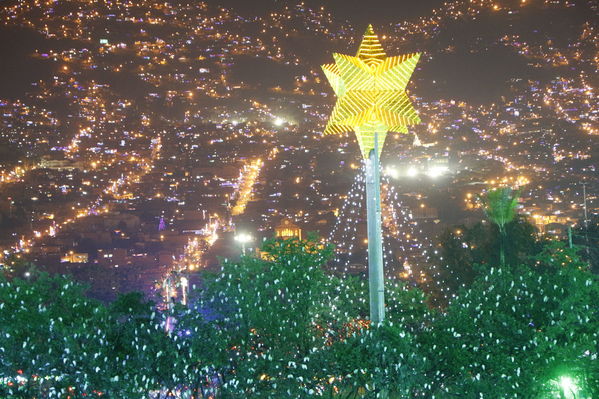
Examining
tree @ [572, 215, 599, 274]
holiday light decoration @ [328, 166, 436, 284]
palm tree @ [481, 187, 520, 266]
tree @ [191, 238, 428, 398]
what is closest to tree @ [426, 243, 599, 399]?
tree @ [191, 238, 428, 398]

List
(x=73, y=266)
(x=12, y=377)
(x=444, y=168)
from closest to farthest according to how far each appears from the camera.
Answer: (x=12, y=377) < (x=73, y=266) < (x=444, y=168)

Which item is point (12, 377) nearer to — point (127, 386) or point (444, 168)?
point (127, 386)

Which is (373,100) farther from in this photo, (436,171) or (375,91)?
(436,171)

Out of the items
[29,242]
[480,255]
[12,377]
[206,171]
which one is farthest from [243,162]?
[12,377]

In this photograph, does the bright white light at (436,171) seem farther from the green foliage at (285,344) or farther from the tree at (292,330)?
the green foliage at (285,344)

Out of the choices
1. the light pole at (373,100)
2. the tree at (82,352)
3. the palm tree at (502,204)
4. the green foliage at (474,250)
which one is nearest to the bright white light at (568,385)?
the light pole at (373,100)

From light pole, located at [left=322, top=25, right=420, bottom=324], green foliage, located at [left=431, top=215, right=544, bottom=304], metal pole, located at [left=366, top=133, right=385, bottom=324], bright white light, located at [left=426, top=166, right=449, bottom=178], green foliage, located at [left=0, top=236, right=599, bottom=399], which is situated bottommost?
green foliage, located at [left=0, top=236, right=599, bottom=399]

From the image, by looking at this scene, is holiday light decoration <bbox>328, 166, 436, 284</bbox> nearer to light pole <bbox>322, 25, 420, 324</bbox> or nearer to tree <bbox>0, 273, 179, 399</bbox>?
light pole <bbox>322, 25, 420, 324</bbox>
